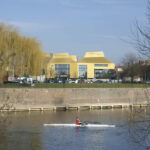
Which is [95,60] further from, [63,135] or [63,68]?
[63,135]

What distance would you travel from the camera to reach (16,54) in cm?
4772

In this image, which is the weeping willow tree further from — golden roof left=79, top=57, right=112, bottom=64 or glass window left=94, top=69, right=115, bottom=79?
golden roof left=79, top=57, right=112, bottom=64

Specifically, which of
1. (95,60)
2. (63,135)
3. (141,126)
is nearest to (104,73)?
(95,60)

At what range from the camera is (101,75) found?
4291 inches

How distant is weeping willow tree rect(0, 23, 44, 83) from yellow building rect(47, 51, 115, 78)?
182 ft

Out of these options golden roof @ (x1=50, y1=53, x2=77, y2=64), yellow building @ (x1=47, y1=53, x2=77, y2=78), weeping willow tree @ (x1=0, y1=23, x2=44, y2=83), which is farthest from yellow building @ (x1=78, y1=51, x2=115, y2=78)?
weeping willow tree @ (x1=0, y1=23, x2=44, y2=83)

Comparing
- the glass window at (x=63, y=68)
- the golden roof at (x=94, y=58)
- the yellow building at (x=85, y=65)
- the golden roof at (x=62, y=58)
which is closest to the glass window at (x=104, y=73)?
the yellow building at (x=85, y=65)

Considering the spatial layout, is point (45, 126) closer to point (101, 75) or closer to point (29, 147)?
point (29, 147)

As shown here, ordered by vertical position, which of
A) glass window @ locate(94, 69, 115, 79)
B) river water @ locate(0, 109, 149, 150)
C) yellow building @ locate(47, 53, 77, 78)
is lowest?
river water @ locate(0, 109, 149, 150)

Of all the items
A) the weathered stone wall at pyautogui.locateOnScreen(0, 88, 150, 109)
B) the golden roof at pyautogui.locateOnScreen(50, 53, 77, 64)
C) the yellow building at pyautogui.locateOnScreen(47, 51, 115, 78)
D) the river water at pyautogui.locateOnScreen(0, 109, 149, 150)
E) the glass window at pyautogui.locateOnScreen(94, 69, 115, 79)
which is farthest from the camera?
the golden roof at pyautogui.locateOnScreen(50, 53, 77, 64)

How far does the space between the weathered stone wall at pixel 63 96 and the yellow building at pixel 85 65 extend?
56355 millimetres

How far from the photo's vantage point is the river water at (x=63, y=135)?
24.4 m

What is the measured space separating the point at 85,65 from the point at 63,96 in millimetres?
64353

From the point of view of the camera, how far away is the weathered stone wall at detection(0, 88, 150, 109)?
44.3 metres
